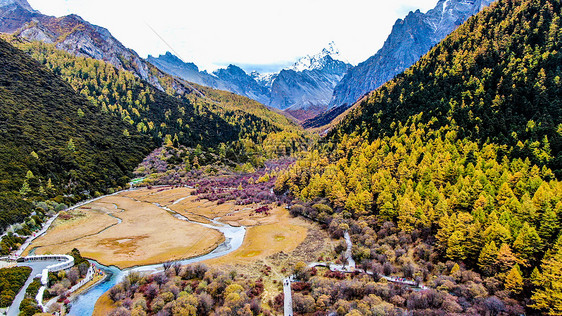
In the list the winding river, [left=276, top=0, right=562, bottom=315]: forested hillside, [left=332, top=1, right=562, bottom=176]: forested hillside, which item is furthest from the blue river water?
[left=332, top=1, right=562, bottom=176]: forested hillside

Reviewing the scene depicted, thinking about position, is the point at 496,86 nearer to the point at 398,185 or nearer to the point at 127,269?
the point at 398,185

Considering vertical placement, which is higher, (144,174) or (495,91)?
(495,91)

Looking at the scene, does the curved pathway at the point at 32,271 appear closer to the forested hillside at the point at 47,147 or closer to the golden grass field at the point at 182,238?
the golden grass field at the point at 182,238

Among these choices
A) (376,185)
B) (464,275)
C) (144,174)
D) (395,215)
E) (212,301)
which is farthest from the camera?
(144,174)

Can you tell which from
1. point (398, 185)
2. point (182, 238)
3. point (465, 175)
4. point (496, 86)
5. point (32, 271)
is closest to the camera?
point (32, 271)

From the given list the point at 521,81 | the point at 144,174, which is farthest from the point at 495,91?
the point at 144,174

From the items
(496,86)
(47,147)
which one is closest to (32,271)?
(47,147)

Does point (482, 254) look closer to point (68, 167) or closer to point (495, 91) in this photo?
point (495, 91)
